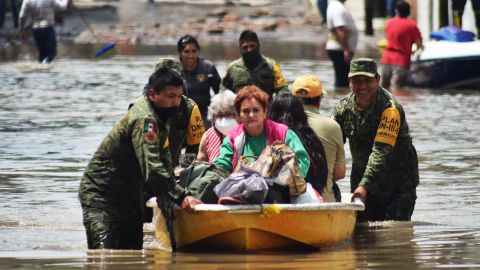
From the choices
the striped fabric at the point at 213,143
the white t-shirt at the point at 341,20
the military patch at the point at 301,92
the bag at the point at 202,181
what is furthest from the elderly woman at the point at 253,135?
the white t-shirt at the point at 341,20

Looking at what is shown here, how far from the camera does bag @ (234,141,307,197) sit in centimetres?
959

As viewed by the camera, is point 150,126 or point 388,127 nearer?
point 150,126

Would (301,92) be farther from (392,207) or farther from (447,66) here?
(447,66)

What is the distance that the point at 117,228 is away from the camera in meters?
9.89

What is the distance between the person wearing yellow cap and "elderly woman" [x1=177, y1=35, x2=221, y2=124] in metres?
3.16

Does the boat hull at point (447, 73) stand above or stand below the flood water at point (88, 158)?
below

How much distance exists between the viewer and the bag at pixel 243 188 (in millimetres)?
9383

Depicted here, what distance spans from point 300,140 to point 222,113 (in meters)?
1.30

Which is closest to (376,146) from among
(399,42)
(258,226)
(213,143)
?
(213,143)

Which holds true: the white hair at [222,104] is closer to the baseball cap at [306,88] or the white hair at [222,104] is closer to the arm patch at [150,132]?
the baseball cap at [306,88]

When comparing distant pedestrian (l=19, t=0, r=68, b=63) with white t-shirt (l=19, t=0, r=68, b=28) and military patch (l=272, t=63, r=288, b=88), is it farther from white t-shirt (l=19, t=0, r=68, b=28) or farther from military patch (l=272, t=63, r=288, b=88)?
military patch (l=272, t=63, r=288, b=88)

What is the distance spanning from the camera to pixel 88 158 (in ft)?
54.0

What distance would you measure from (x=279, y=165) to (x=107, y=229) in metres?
1.24

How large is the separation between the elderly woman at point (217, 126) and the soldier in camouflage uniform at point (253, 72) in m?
2.72
